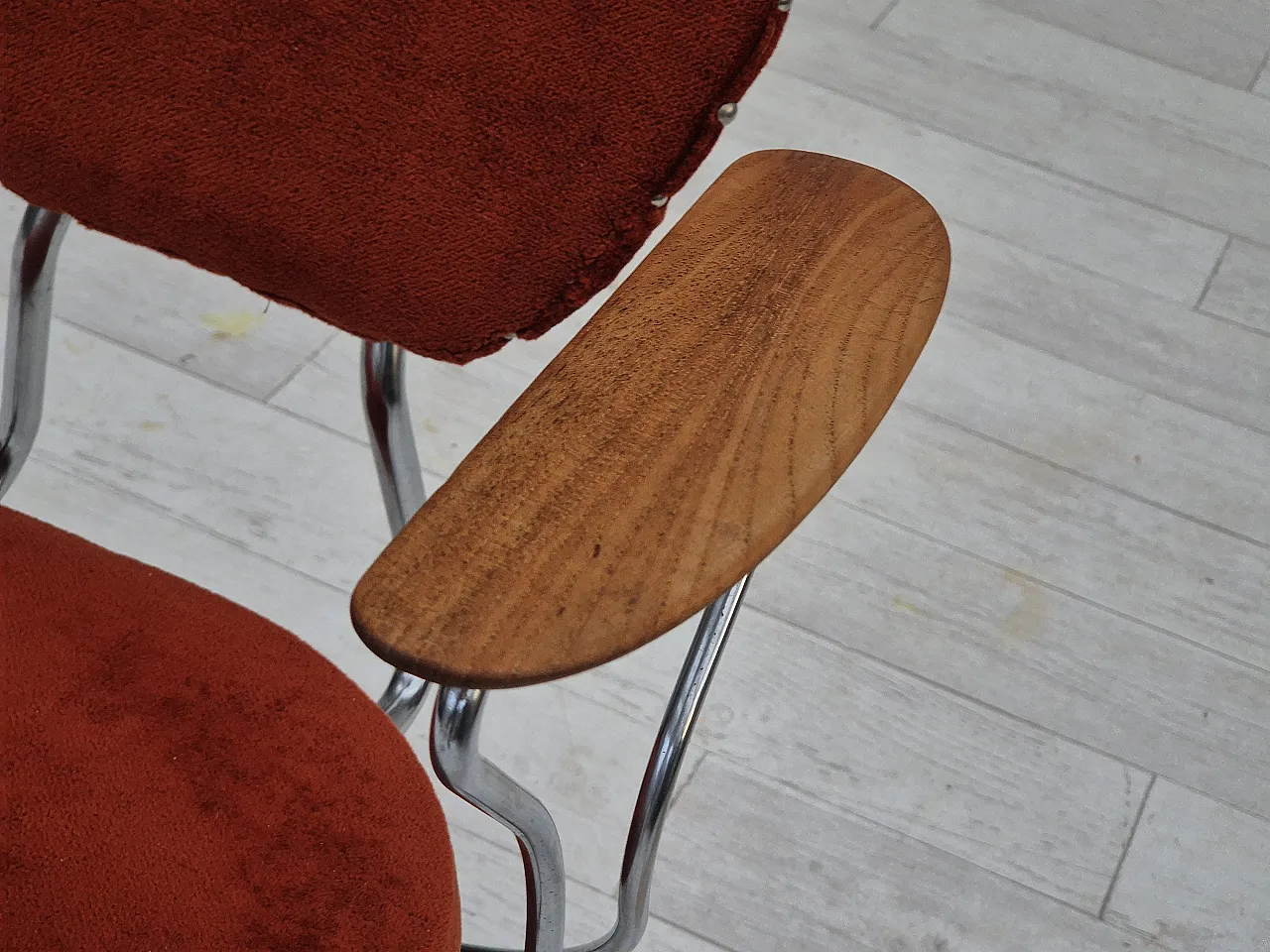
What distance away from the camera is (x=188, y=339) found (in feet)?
4.32

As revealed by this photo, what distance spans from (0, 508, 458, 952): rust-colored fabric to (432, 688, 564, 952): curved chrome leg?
0.02 meters

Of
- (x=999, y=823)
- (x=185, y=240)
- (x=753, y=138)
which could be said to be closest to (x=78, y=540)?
(x=185, y=240)

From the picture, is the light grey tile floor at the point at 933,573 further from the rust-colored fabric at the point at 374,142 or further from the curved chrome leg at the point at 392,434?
the rust-colored fabric at the point at 374,142

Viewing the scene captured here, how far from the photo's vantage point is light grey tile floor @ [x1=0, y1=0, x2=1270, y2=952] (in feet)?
3.32

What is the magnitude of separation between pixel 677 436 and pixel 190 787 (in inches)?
7.7

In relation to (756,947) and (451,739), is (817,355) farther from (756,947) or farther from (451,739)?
(756,947)

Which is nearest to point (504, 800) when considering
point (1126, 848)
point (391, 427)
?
point (391, 427)

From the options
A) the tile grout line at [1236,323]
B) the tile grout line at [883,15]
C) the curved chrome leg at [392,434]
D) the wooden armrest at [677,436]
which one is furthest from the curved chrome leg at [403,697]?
the tile grout line at [883,15]

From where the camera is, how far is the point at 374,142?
59cm

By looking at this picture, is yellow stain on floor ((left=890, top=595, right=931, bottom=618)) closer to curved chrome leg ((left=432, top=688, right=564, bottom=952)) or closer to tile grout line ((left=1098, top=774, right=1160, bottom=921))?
tile grout line ((left=1098, top=774, right=1160, bottom=921))

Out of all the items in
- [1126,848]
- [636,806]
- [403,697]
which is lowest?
[1126,848]

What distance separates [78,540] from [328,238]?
0.53 ft

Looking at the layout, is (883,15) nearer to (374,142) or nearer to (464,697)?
(374,142)

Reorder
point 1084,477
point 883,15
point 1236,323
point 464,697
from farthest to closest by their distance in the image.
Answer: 1. point 883,15
2. point 1236,323
3. point 1084,477
4. point 464,697
